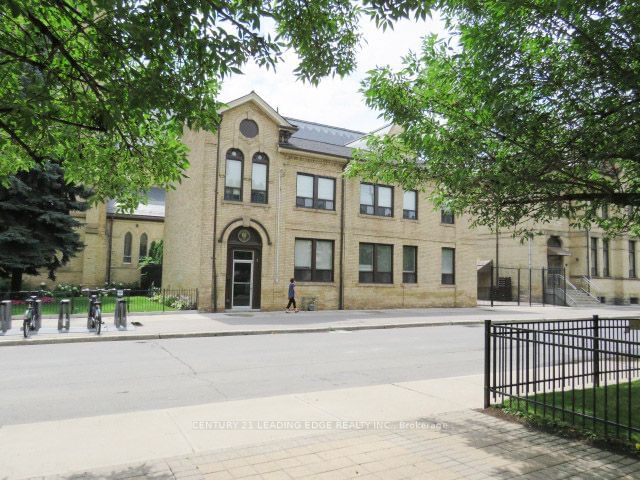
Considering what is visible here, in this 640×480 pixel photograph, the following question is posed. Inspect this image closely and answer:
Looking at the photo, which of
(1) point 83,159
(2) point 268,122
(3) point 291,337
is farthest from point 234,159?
(1) point 83,159

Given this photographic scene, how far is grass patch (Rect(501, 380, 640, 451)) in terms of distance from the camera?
4.86 m

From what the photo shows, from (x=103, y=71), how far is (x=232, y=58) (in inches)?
52.5

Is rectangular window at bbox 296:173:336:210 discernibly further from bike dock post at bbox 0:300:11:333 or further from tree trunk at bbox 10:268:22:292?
tree trunk at bbox 10:268:22:292

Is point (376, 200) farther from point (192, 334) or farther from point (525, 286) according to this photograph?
point (525, 286)

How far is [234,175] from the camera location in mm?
22094

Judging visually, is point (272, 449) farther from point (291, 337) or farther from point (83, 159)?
point (291, 337)

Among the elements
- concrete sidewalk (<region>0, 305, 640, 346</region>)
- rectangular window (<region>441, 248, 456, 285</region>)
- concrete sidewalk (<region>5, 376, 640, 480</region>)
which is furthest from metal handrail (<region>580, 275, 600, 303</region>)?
concrete sidewalk (<region>5, 376, 640, 480</region>)

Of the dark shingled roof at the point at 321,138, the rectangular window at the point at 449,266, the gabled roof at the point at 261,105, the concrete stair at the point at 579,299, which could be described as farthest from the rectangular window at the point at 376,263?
the concrete stair at the point at 579,299

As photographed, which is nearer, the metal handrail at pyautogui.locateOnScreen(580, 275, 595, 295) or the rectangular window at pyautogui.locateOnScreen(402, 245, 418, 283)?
the rectangular window at pyautogui.locateOnScreen(402, 245, 418, 283)

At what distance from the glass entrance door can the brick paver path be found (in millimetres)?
17403

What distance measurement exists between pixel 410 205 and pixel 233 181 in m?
10.5

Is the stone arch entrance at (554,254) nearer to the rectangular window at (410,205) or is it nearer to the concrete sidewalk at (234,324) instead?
the rectangular window at (410,205)

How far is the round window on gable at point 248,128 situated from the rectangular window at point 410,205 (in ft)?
30.7

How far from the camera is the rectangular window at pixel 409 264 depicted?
26.4 m
